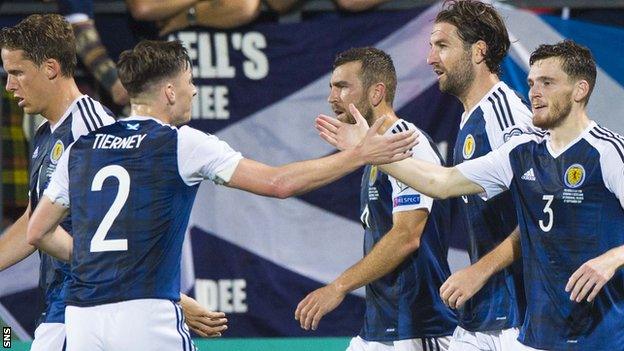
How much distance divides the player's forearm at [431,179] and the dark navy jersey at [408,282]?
1.74 ft

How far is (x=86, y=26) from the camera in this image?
976 centimetres

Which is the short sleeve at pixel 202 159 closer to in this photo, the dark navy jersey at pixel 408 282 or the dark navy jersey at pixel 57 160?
the dark navy jersey at pixel 57 160

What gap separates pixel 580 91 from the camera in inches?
231

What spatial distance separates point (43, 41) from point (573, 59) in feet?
8.60

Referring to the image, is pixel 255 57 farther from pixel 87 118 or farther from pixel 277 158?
pixel 87 118

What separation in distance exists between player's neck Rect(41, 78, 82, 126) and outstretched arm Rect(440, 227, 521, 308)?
2.14 meters

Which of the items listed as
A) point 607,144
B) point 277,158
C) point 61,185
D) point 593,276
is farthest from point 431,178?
point 277,158

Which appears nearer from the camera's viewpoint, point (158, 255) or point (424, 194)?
point (158, 255)

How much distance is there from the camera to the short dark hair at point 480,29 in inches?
267

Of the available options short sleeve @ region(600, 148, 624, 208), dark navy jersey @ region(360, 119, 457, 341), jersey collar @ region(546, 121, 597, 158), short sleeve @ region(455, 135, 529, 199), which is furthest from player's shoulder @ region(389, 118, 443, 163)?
short sleeve @ region(600, 148, 624, 208)

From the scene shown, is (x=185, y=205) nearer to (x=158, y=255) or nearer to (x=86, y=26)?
(x=158, y=255)

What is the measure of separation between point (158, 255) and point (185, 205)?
0.25 metres

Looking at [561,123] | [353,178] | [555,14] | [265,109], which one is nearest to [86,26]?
[265,109]

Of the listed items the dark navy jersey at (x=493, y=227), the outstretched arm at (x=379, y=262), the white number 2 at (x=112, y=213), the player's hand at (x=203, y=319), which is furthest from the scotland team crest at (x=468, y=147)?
the white number 2 at (x=112, y=213)
